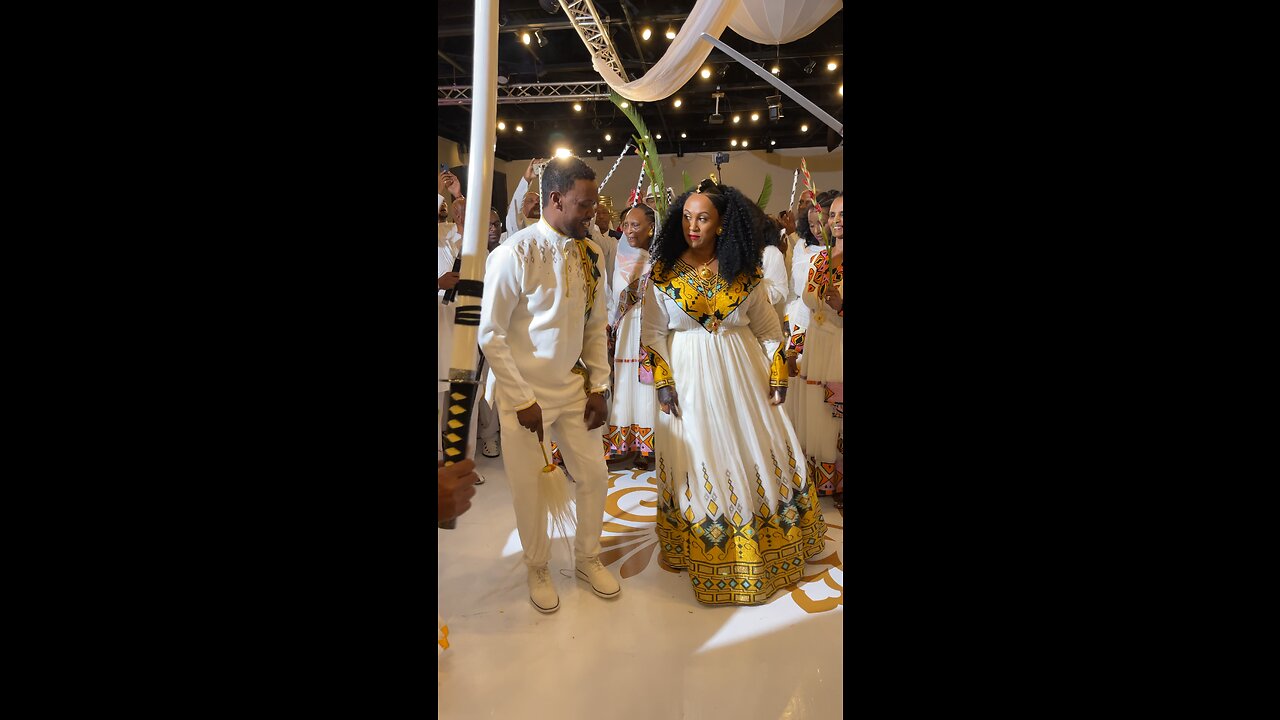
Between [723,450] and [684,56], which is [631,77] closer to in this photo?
[684,56]

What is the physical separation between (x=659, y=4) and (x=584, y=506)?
15.4ft

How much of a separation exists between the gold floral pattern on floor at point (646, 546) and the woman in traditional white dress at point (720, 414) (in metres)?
0.09

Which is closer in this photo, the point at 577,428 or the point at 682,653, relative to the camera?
the point at 682,653

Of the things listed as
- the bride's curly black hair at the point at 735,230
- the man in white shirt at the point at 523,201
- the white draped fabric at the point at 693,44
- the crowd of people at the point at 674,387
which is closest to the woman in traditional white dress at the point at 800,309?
the crowd of people at the point at 674,387

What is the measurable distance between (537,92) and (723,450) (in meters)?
6.29

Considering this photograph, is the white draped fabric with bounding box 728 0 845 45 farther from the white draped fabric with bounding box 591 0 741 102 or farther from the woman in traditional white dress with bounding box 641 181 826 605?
the woman in traditional white dress with bounding box 641 181 826 605

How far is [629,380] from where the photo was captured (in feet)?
12.8

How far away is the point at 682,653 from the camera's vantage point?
1858 mm

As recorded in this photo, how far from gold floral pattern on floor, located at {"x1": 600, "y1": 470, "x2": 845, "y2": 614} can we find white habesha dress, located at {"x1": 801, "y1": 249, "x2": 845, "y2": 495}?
223mm

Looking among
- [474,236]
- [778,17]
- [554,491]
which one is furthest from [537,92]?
[474,236]

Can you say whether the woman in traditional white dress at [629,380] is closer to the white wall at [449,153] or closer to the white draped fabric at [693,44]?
the white draped fabric at [693,44]

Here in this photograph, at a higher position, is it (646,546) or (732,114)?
(732,114)

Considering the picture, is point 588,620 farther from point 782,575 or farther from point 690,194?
point 690,194
